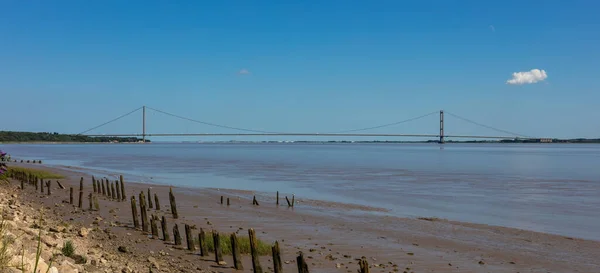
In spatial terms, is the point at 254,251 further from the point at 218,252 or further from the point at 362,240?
the point at 362,240

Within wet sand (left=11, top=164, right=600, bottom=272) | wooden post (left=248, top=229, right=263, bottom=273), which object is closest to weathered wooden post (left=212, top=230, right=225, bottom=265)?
wet sand (left=11, top=164, right=600, bottom=272)

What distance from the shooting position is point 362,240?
14.5 meters

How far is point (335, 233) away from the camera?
15.6 m

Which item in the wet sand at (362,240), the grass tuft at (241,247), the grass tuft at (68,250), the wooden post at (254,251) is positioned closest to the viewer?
the grass tuft at (68,250)

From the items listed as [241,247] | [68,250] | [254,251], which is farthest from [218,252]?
[68,250]

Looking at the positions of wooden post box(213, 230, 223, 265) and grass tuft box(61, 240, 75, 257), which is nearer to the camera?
grass tuft box(61, 240, 75, 257)

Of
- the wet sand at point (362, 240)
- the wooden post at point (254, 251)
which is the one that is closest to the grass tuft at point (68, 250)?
the wet sand at point (362, 240)

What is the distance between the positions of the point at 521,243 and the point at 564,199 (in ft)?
45.6

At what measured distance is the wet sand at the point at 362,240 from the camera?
11.7 metres

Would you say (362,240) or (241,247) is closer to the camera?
(241,247)

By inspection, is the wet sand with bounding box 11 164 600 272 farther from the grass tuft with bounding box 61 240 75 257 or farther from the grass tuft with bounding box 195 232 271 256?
the grass tuft with bounding box 61 240 75 257

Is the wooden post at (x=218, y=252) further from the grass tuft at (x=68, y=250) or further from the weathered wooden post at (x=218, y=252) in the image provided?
the grass tuft at (x=68, y=250)

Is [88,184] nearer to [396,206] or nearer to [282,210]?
[282,210]

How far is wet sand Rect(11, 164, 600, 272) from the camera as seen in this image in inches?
461
